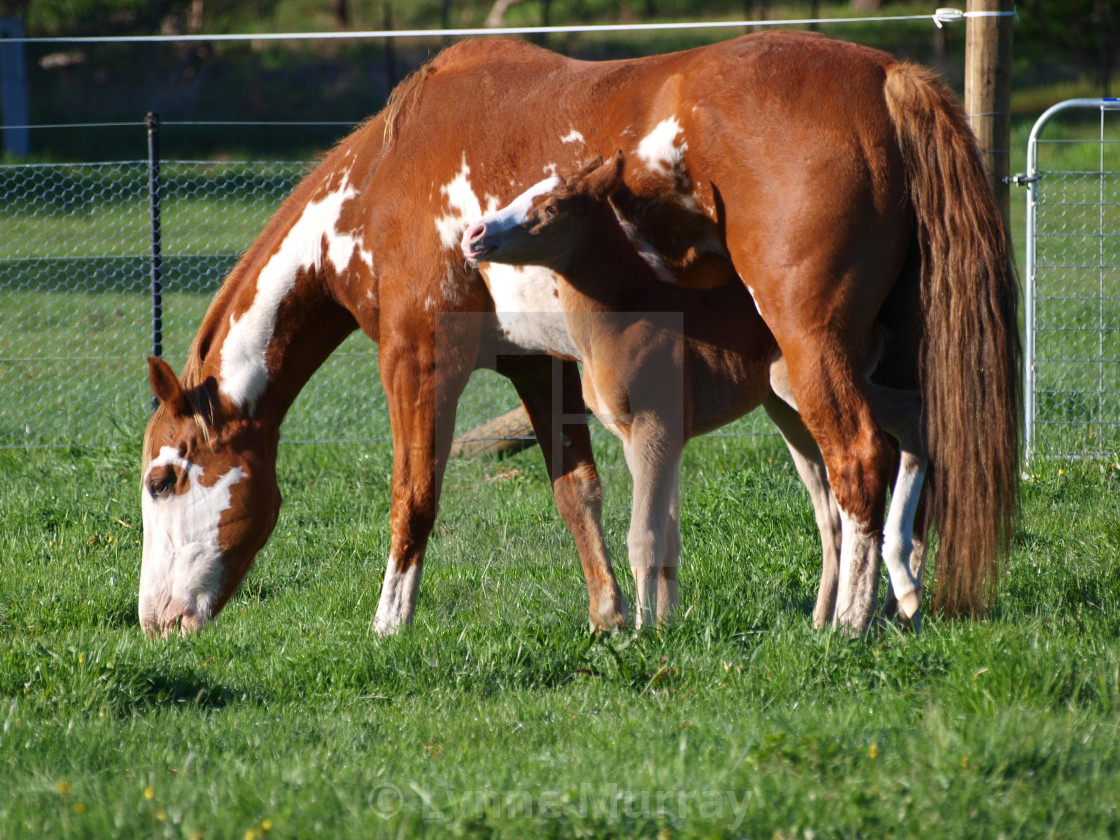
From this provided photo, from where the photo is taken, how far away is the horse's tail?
3219 mm

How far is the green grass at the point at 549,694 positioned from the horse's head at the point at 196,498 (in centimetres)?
24

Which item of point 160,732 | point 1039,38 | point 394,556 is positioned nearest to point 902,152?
point 394,556

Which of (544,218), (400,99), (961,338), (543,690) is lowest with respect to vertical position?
(543,690)

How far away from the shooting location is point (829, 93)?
325 cm

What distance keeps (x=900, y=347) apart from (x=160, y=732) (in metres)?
2.55

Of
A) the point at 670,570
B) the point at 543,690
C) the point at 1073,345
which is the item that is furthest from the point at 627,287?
the point at 1073,345

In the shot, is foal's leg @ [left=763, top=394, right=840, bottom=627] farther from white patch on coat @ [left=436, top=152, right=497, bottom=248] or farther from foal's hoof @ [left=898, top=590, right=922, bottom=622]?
white patch on coat @ [left=436, top=152, right=497, bottom=248]

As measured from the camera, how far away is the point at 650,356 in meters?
3.63

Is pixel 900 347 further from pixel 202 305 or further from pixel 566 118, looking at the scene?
pixel 202 305

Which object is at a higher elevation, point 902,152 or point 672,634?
point 902,152

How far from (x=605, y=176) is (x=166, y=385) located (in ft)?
6.37

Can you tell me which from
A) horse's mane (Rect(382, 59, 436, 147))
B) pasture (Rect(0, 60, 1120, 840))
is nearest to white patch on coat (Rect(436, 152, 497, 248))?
horse's mane (Rect(382, 59, 436, 147))

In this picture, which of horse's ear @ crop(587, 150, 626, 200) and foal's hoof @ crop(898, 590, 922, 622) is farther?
foal's hoof @ crop(898, 590, 922, 622)

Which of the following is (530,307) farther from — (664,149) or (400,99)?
(400,99)
